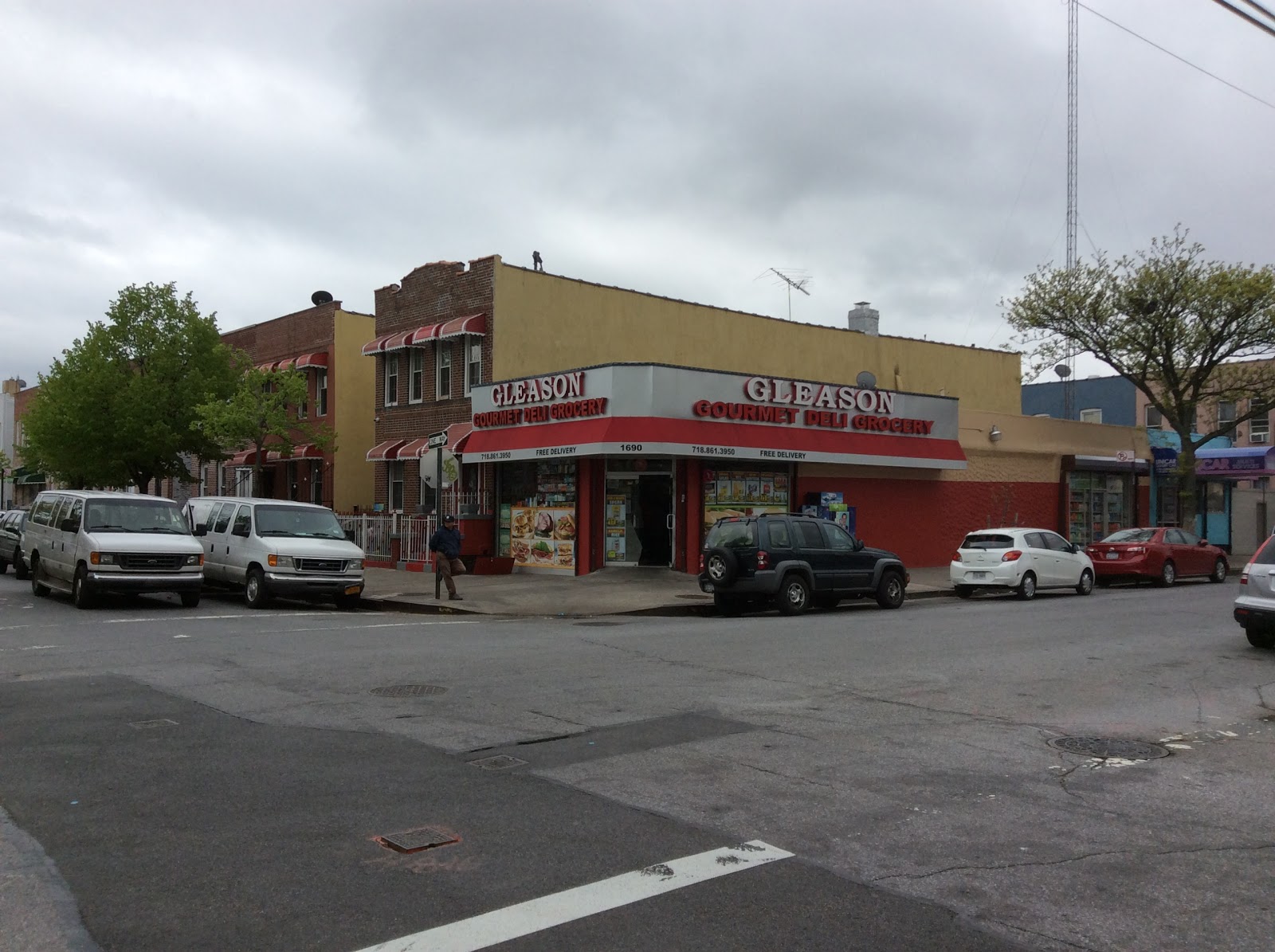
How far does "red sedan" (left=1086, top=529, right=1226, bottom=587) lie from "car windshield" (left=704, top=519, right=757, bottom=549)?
1117 cm

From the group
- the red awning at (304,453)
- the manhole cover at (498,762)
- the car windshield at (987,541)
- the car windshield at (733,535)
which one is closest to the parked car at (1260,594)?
the car windshield at (733,535)

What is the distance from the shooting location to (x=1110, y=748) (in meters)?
7.82

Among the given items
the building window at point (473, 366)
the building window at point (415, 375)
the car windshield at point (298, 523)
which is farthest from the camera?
the building window at point (415, 375)

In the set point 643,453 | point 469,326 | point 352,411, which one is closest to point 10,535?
point 352,411

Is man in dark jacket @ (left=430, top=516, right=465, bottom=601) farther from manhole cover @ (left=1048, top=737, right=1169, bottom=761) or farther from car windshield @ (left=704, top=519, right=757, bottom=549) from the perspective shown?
manhole cover @ (left=1048, top=737, right=1169, bottom=761)

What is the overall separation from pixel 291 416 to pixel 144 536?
18.3 m

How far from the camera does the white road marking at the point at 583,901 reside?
Answer: 4238 mm

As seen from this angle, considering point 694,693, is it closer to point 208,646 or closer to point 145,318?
point 208,646

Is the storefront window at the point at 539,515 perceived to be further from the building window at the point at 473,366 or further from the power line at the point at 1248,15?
the power line at the point at 1248,15

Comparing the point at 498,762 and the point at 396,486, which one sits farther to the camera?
the point at 396,486

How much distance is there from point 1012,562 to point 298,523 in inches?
553

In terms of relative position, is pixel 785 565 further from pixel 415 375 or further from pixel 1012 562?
pixel 415 375

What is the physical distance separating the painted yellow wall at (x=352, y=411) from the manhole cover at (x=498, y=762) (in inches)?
1062

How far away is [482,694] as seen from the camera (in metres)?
9.68
